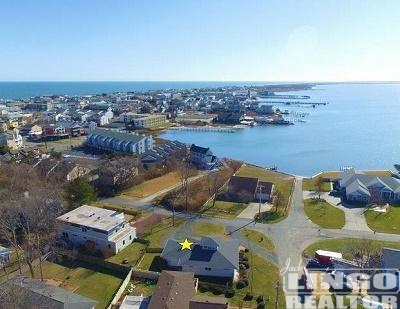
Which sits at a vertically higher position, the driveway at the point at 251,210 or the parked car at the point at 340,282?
the parked car at the point at 340,282

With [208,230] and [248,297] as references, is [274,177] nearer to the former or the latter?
[208,230]

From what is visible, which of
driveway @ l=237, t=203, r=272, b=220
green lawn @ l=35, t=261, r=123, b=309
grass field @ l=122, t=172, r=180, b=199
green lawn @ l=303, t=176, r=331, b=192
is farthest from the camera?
green lawn @ l=303, t=176, r=331, b=192

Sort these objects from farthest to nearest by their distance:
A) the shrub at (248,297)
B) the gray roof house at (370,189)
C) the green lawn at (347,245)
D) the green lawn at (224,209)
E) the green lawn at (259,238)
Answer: the gray roof house at (370,189) → the green lawn at (224,209) → the green lawn at (259,238) → the green lawn at (347,245) → the shrub at (248,297)

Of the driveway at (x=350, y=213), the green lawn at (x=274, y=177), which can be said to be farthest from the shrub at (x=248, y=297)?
the green lawn at (x=274, y=177)

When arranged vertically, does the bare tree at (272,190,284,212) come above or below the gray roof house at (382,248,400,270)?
below

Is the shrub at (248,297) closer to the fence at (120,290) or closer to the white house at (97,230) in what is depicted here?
the fence at (120,290)

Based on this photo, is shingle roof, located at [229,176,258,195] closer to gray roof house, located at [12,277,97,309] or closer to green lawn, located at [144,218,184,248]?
green lawn, located at [144,218,184,248]

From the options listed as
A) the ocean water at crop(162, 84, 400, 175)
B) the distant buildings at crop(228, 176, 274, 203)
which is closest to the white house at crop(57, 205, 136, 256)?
the distant buildings at crop(228, 176, 274, 203)
